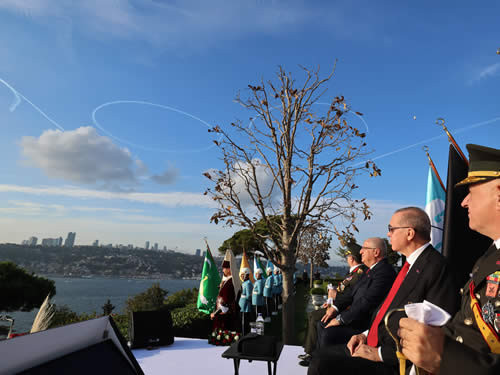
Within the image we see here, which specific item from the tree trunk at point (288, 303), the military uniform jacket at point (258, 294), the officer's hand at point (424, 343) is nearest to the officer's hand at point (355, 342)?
the officer's hand at point (424, 343)

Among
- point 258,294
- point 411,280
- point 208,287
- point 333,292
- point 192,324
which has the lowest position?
point 192,324

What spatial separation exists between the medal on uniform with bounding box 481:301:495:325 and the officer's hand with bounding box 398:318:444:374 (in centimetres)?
31

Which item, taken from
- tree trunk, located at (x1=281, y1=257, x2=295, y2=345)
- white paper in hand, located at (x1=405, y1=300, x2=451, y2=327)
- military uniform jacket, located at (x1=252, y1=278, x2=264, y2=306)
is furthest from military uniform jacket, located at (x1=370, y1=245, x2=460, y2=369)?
military uniform jacket, located at (x1=252, y1=278, x2=264, y2=306)

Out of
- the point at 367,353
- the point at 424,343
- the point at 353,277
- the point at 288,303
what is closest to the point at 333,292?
the point at 353,277

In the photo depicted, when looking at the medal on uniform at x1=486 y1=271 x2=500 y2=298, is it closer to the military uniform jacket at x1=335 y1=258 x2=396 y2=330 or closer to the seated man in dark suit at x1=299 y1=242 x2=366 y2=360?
the military uniform jacket at x1=335 y1=258 x2=396 y2=330

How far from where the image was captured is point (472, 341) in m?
1.43

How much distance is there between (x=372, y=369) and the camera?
2695 millimetres

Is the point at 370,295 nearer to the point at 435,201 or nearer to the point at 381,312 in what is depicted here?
the point at 381,312

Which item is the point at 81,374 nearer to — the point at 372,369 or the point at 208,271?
the point at 372,369

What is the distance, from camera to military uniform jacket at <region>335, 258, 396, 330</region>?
4238 mm

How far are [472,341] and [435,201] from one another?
5.64 m

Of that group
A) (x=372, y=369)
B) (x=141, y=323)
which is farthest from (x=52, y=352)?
(x=141, y=323)

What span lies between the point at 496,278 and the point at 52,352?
215cm

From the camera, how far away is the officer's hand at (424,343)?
1.31 meters
